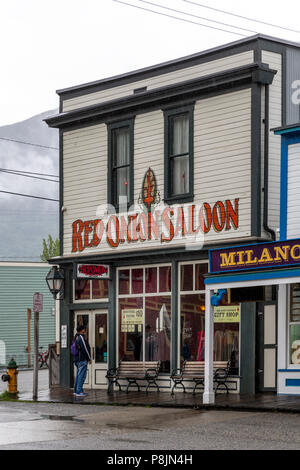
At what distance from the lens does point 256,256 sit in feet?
60.5

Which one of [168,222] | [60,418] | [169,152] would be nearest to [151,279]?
[168,222]

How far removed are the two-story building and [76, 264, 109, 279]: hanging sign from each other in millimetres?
31

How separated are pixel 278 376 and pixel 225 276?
2654 mm

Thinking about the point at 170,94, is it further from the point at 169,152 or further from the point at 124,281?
the point at 124,281

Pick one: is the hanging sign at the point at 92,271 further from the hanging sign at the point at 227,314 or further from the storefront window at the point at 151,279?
the hanging sign at the point at 227,314

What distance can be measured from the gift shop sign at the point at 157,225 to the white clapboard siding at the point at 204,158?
0.15 metres

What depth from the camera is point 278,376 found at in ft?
65.4

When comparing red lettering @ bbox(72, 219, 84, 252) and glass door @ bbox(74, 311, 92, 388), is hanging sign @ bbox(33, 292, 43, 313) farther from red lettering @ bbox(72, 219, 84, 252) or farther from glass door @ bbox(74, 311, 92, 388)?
red lettering @ bbox(72, 219, 84, 252)

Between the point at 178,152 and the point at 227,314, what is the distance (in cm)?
456

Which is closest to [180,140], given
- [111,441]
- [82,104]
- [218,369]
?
[82,104]

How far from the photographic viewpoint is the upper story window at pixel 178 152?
77.2 feet

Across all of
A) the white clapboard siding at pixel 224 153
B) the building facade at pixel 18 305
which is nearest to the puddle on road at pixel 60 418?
the white clapboard siding at pixel 224 153
